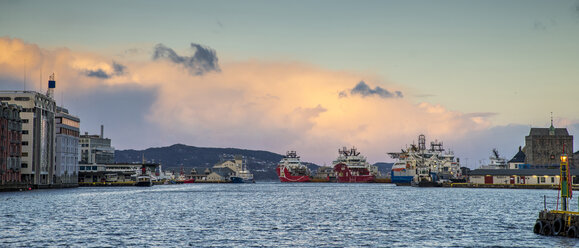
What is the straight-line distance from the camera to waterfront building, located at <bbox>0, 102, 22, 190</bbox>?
469ft

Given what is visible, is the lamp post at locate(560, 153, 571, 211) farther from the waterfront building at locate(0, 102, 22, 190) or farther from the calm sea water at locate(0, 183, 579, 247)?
the waterfront building at locate(0, 102, 22, 190)

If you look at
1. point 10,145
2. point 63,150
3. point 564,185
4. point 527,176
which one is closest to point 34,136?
point 10,145

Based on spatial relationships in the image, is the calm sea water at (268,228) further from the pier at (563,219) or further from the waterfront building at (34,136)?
the waterfront building at (34,136)

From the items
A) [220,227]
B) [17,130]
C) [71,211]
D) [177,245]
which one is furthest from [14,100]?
[177,245]

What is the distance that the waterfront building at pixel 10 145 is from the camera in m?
143

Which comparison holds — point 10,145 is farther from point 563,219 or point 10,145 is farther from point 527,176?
point 527,176

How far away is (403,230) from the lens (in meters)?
62.9

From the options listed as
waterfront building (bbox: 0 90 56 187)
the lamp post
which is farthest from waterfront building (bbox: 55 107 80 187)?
the lamp post

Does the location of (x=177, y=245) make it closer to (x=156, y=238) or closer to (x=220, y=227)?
(x=156, y=238)

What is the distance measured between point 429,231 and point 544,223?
11082 mm

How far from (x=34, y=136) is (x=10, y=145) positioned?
59.6 ft

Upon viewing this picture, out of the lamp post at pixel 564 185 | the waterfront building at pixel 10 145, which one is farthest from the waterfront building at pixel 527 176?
the waterfront building at pixel 10 145

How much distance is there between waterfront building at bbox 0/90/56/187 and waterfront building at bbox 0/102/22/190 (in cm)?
835

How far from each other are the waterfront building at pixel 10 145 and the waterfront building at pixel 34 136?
27.4 feet
